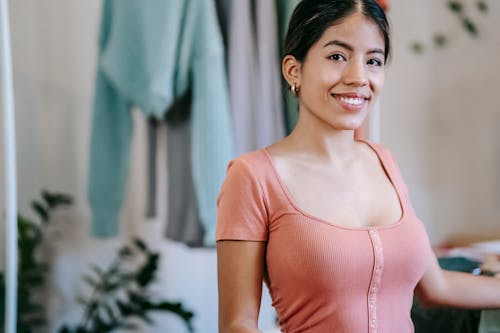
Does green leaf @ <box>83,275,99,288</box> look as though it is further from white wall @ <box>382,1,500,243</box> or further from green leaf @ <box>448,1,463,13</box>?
green leaf @ <box>448,1,463,13</box>

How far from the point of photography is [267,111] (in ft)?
5.11

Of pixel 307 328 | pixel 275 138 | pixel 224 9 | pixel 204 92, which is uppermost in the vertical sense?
pixel 224 9

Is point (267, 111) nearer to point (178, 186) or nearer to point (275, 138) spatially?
point (275, 138)

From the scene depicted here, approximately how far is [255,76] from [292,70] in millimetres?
771

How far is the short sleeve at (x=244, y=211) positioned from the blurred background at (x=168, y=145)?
88cm

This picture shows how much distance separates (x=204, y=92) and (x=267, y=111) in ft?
0.57

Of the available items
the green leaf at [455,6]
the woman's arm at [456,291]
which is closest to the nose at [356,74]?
the woman's arm at [456,291]

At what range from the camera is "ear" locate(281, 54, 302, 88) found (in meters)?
0.79

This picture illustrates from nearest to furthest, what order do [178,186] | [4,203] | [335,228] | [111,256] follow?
[335,228] → [4,203] → [178,186] → [111,256]

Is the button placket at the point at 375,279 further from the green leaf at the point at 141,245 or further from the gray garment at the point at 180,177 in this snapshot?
the green leaf at the point at 141,245

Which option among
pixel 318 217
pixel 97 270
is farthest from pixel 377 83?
pixel 97 270

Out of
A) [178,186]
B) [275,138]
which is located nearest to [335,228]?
[275,138]

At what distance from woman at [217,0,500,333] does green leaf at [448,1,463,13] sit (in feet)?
3.17

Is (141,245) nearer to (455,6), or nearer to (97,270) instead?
(97,270)
